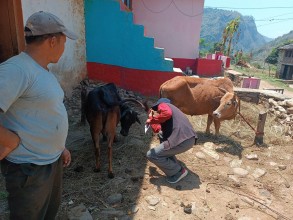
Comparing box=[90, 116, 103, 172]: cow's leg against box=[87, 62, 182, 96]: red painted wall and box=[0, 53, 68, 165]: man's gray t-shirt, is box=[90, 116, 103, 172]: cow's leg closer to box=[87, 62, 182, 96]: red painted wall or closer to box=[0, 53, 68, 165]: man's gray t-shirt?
box=[0, 53, 68, 165]: man's gray t-shirt

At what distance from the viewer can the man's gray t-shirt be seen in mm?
1626

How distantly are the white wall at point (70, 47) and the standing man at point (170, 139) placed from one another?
351 cm

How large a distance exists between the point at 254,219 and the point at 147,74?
18.7 ft

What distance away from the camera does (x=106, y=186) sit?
394 centimetres

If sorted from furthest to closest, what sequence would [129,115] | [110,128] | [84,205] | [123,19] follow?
1. [123,19]
2. [129,115]
3. [110,128]
4. [84,205]

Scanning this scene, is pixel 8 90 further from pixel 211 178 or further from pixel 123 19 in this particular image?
pixel 123 19

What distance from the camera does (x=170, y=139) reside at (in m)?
4.05

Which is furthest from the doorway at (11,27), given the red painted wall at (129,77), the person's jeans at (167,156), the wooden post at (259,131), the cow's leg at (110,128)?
the wooden post at (259,131)

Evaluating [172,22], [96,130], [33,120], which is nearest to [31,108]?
[33,120]

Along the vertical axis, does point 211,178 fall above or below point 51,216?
below

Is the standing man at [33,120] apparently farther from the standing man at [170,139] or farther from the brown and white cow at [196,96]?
the brown and white cow at [196,96]

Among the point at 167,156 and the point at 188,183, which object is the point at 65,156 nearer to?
the point at 167,156

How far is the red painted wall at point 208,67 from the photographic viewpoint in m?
14.0

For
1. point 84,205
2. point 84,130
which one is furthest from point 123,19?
point 84,205
